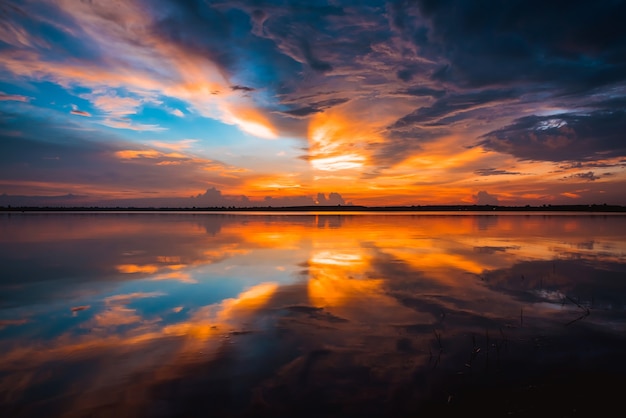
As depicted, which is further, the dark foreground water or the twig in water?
the twig in water

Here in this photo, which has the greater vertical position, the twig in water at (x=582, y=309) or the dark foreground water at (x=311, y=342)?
the twig in water at (x=582, y=309)

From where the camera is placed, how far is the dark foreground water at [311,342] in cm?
579

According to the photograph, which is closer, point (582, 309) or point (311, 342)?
point (311, 342)

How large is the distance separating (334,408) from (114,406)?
11.0ft

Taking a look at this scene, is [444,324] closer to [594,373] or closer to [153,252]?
[594,373]

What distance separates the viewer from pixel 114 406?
573cm

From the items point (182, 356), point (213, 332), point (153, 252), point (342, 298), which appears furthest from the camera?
point (153, 252)

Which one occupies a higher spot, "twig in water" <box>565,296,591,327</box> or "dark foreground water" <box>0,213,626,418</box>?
"twig in water" <box>565,296,591,327</box>

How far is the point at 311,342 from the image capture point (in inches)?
331

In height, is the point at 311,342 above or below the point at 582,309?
below

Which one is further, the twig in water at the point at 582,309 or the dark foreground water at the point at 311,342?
the twig in water at the point at 582,309

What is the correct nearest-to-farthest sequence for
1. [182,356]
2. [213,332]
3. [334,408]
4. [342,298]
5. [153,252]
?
1. [334,408]
2. [182,356]
3. [213,332]
4. [342,298]
5. [153,252]

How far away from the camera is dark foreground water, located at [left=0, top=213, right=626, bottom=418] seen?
579cm

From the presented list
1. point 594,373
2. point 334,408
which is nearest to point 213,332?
point 334,408
